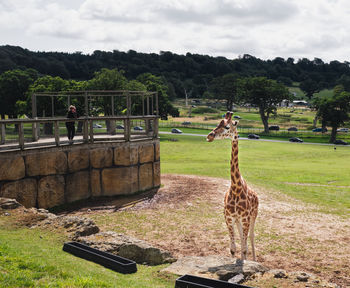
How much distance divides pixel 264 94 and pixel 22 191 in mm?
85873

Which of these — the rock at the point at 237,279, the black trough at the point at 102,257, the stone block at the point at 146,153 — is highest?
the stone block at the point at 146,153

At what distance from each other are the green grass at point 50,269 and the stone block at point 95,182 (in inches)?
333

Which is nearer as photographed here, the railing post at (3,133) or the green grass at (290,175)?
the railing post at (3,133)

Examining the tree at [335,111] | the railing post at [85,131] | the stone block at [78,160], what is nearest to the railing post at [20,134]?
the stone block at [78,160]

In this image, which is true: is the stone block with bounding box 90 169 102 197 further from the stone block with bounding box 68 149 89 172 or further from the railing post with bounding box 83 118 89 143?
the railing post with bounding box 83 118 89 143

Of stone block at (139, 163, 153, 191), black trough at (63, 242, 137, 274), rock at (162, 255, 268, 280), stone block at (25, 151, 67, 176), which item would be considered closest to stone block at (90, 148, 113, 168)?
stone block at (25, 151, 67, 176)

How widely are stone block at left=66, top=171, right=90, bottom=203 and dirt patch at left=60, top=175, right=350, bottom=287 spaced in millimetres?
1014

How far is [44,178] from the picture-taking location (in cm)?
1684

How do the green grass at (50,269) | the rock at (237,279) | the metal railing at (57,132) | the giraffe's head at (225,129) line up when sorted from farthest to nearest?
1. the metal railing at (57,132)
2. the giraffe's head at (225,129)
3. the rock at (237,279)
4. the green grass at (50,269)

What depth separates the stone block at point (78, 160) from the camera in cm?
1795

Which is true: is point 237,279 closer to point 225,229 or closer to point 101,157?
point 225,229

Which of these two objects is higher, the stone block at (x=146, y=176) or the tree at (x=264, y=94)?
the tree at (x=264, y=94)

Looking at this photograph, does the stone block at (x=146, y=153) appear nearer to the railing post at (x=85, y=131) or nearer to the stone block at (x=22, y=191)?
the railing post at (x=85, y=131)

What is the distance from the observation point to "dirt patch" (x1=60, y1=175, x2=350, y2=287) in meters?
12.4
